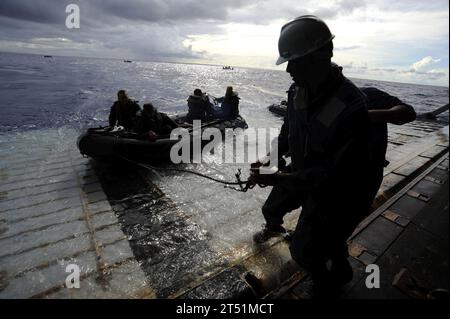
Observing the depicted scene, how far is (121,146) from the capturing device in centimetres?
746

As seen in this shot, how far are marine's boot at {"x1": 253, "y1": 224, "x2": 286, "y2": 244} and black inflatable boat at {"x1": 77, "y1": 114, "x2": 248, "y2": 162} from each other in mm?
4874

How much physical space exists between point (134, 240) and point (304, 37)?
403cm

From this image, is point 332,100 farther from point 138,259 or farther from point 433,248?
point 138,259

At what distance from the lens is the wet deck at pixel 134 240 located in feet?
10.8

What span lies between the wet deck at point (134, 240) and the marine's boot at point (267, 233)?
13 centimetres

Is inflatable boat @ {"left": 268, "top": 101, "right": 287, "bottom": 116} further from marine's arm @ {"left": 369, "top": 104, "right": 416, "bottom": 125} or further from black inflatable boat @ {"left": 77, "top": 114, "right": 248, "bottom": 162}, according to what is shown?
marine's arm @ {"left": 369, "top": 104, "right": 416, "bottom": 125}

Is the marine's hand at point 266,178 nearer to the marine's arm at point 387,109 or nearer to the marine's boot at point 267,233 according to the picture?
the marine's arm at point 387,109

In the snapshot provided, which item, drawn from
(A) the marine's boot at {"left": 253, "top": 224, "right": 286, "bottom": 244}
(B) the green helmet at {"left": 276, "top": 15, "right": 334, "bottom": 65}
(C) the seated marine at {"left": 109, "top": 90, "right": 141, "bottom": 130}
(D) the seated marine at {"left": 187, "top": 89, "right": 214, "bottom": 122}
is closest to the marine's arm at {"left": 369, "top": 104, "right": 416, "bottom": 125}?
(B) the green helmet at {"left": 276, "top": 15, "right": 334, "bottom": 65}

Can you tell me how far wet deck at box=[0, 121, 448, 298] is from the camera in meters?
3.28

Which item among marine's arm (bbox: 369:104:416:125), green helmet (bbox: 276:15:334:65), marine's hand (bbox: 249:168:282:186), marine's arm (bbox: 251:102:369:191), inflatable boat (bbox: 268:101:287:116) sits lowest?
marine's hand (bbox: 249:168:282:186)

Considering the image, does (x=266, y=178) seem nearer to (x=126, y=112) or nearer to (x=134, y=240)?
(x=134, y=240)

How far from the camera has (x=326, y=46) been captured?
2094mm

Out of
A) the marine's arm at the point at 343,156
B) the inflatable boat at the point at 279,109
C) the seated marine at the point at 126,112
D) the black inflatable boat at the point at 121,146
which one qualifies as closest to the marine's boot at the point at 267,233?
the marine's arm at the point at 343,156
